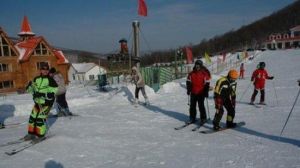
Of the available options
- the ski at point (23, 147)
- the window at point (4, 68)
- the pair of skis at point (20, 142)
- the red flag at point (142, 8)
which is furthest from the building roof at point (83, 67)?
the ski at point (23, 147)

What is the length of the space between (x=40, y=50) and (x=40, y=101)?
3516cm

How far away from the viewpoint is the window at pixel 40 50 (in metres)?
38.8

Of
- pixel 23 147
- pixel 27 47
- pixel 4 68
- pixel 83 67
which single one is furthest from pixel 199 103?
pixel 83 67

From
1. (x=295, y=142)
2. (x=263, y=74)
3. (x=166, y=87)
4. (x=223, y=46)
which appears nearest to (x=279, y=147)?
(x=295, y=142)

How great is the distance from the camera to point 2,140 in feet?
24.8

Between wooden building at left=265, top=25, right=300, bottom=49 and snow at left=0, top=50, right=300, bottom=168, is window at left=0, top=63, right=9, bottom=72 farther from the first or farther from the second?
wooden building at left=265, top=25, right=300, bottom=49

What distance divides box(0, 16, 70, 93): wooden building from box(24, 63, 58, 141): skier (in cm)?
2823

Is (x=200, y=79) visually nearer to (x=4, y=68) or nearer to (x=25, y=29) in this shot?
(x=4, y=68)

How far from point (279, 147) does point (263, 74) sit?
20.9 feet

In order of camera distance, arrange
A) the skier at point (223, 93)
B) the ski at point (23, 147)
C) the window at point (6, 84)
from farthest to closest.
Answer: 1. the window at point (6, 84)
2. the skier at point (223, 93)
3. the ski at point (23, 147)

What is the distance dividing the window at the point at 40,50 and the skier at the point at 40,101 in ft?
112

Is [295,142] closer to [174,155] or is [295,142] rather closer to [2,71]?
[174,155]

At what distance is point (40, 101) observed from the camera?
6.88 m

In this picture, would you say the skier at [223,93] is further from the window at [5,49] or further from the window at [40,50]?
the window at [40,50]
